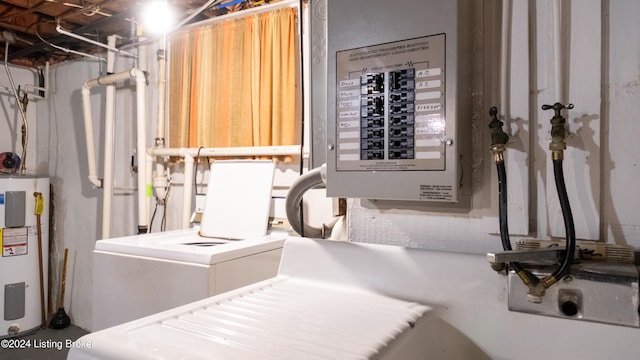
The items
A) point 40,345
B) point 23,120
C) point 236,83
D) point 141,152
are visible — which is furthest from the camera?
point 23,120

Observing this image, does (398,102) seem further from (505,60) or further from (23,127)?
(23,127)

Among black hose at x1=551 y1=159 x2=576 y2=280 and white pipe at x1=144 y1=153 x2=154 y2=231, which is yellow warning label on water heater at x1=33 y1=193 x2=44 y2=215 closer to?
white pipe at x1=144 y1=153 x2=154 y2=231

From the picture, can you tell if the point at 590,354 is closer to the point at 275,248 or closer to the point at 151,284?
the point at 275,248

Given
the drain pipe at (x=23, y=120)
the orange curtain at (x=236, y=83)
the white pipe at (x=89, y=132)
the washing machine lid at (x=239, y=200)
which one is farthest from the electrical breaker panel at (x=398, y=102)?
the drain pipe at (x=23, y=120)

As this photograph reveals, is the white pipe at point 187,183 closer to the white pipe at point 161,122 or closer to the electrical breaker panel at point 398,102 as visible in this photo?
the white pipe at point 161,122

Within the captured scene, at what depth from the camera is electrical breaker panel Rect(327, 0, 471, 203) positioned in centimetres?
77

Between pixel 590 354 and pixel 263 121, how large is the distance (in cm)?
184

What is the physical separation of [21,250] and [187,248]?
2189 millimetres

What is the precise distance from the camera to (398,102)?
0.82 m

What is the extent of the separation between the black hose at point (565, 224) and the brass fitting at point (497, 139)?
0.09 metres

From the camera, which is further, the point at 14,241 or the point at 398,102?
the point at 14,241

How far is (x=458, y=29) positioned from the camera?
0.77m

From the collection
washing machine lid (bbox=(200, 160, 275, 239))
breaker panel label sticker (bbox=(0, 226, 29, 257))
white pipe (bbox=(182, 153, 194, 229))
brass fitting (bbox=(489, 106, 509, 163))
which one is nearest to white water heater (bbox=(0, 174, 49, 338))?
breaker panel label sticker (bbox=(0, 226, 29, 257))

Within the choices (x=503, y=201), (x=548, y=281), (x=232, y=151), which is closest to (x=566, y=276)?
(x=548, y=281)
